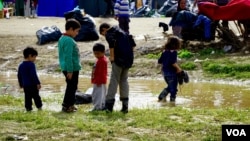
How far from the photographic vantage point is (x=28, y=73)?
10.0 meters

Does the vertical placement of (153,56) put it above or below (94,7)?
below

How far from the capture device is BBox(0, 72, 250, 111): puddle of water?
38.1 ft

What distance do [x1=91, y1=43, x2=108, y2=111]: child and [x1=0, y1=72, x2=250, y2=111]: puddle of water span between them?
764 millimetres

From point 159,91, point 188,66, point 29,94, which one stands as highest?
point 29,94

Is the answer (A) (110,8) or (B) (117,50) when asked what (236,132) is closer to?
(B) (117,50)

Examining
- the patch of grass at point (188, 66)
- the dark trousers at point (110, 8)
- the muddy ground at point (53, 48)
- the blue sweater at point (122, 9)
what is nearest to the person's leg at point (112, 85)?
the muddy ground at point (53, 48)

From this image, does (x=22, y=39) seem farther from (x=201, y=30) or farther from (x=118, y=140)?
(x=118, y=140)

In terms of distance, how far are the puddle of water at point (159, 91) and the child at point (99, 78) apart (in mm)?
764

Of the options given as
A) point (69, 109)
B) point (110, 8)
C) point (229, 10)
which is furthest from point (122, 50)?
point (110, 8)

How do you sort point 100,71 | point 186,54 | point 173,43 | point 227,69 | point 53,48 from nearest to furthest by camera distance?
point 100,71 < point 173,43 < point 227,69 < point 186,54 < point 53,48

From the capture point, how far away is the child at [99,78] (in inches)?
396

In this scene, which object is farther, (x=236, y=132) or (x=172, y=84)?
(x=172, y=84)

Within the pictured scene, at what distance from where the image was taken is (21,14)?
3531 cm

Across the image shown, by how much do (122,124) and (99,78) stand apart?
75.5 inches
